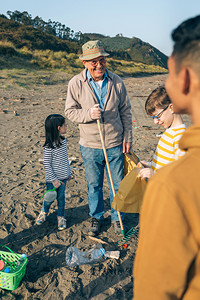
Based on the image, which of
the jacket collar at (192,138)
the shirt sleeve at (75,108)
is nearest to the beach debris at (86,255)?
the shirt sleeve at (75,108)

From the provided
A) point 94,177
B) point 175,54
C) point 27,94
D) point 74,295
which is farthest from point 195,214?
point 27,94

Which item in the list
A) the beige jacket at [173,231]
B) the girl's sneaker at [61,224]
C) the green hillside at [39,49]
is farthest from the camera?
the green hillside at [39,49]

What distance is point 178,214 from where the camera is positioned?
884 millimetres

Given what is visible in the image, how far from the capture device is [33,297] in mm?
2787

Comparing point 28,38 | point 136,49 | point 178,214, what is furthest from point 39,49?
point 136,49

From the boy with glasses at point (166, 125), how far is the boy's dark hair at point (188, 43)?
1599 millimetres

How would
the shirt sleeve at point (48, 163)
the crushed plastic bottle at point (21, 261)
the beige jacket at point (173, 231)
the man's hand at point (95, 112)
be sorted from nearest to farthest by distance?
the beige jacket at point (173, 231) → the crushed plastic bottle at point (21, 261) → the man's hand at point (95, 112) → the shirt sleeve at point (48, 163)

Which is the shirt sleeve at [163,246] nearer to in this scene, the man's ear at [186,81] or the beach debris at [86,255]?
the man's ear at [186,81]

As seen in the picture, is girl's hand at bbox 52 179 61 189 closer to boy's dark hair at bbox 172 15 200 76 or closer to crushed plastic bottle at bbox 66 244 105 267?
crushed plastic bottle at bbox 66 244 105 267

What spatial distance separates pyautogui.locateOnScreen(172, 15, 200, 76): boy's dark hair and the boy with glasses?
160cm

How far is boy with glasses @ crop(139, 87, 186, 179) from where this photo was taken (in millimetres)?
2553

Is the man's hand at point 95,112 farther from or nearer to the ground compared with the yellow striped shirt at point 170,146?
farther from the ground

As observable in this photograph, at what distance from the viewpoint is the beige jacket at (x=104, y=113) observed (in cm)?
335

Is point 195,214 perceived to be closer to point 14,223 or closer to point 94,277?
point 94,277
